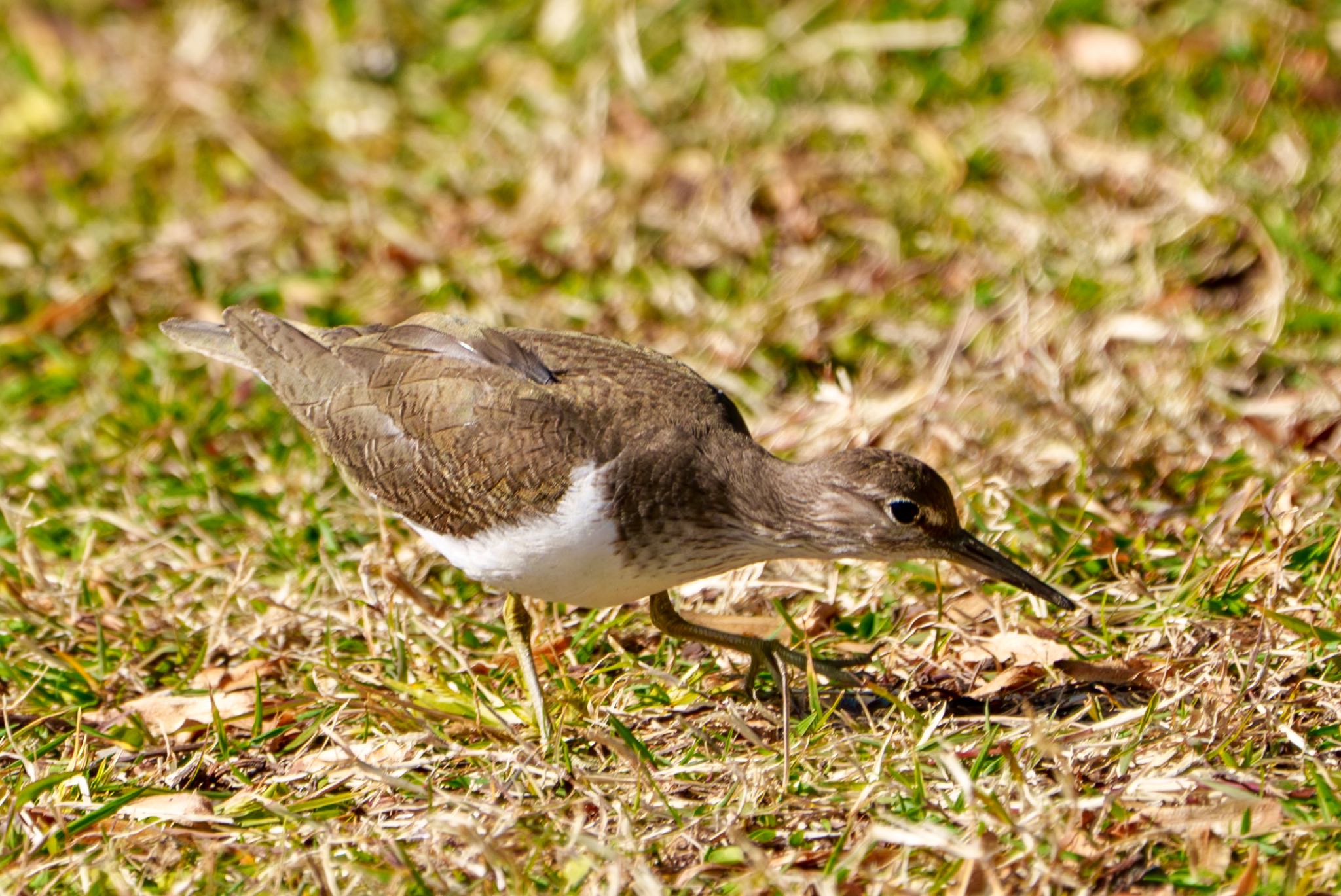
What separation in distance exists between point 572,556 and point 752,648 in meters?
0.83

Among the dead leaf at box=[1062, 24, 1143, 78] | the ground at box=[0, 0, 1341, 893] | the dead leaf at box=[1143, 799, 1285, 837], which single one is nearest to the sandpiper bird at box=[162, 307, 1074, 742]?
the ground at box=[0, 0, 1341, 893]

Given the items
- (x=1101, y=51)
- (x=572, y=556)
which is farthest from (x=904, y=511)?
(x=1101, y=51)

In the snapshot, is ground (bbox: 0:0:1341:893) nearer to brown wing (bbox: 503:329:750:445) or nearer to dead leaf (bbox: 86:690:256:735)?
dead leaf (bbox: 86:690:256:735)

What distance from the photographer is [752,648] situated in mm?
5543

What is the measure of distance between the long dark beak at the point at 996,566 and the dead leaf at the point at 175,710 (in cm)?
247

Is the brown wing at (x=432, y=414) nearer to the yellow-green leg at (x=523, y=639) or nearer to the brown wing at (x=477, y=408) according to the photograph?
the brown wing at (x=477, y=408)

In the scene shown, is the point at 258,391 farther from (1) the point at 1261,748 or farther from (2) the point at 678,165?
(1) the point at 1261,748

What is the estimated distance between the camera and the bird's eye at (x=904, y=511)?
5.22m

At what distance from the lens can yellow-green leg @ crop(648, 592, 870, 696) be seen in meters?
5.48

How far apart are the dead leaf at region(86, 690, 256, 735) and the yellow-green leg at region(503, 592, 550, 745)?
911 mm

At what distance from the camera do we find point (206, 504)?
22.0 feet

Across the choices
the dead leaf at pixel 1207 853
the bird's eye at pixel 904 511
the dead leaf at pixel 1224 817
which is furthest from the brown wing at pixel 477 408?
the dead leaf at pixel 1207 853

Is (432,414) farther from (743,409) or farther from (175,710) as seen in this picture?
(743,409)

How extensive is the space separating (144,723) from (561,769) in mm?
1572
